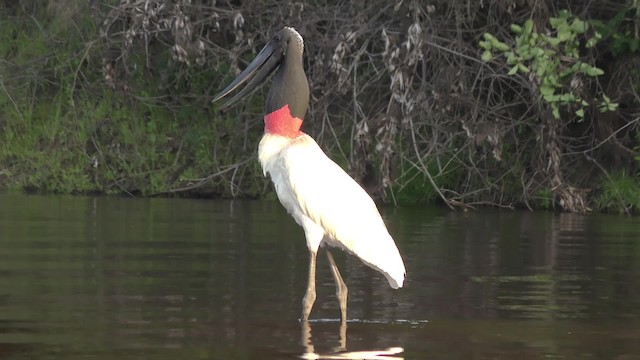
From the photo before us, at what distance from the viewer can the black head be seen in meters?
8.38

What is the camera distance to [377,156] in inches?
581

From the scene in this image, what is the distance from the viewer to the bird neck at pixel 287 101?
828 centimetres

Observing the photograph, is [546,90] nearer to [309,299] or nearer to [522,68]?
[522,68]

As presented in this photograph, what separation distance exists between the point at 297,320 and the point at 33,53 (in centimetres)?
1105

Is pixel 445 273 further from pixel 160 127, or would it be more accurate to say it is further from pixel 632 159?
pixel 160 127

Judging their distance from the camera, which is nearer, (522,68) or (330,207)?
(330,207)

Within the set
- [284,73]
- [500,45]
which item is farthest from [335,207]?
[500,45]

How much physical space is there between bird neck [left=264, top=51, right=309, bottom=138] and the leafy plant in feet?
17.0

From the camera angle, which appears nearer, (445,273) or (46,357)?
(46,357)

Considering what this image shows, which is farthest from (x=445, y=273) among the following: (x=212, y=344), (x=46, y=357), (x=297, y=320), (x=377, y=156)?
(x=377, y=156)

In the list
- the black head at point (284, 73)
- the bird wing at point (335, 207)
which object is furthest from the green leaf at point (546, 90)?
the bird wing at point (335, 207)

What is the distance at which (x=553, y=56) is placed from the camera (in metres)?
13.9

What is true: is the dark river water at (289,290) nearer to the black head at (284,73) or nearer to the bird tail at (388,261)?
the bird tail at (388,261)

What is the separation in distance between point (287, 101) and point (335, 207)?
786mm
